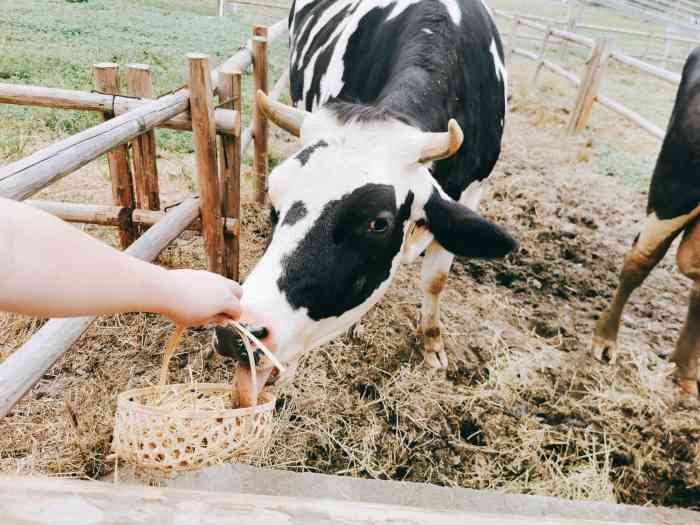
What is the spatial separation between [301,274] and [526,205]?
150 inches

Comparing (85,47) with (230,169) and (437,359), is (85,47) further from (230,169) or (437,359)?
(437,359)

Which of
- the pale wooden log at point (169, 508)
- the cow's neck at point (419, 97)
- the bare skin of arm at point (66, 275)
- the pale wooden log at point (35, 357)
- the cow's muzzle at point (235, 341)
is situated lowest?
the pale wooden log at point (35, 357)

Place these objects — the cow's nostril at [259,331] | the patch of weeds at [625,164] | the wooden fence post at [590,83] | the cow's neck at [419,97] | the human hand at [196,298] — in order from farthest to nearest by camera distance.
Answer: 1. the wooden fence post at [590,83]
2. the patch of weeds at [625,164]
3. the cow's neck at [419,97]
4. the cow's nostril at [259,331]
5. the human hand at [196,298]

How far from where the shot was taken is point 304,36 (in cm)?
432

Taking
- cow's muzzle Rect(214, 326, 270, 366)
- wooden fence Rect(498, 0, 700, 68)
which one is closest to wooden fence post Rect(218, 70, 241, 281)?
cow's muzzle Rect(214, 326, 270, 366)

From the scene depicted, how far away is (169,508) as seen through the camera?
753 millimetres

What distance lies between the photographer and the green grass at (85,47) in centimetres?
536

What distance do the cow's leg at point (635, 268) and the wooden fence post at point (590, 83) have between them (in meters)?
5.15

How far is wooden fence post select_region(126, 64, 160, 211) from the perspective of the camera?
2854 mm

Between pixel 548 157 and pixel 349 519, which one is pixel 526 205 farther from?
pixel 349 519

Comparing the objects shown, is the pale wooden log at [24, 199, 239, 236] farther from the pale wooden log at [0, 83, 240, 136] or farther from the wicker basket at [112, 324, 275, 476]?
the wicker basket at [112, 324, 275, 476]

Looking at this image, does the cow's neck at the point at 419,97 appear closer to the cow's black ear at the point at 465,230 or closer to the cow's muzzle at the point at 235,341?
the cow's black ear at the point at 465,230

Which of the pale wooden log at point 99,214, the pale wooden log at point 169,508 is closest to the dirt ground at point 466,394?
the pale wooden log at point 99,214

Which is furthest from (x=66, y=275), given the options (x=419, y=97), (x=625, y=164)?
(x=625, y=164)
